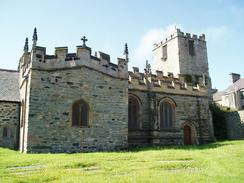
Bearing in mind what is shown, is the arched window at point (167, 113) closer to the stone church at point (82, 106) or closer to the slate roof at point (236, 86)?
the stone church at point (82, 106)

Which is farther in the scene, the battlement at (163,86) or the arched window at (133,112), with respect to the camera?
the battlement at (163,86)

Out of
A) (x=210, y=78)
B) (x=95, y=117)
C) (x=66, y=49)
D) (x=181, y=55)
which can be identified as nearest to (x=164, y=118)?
(x=95, y=117)

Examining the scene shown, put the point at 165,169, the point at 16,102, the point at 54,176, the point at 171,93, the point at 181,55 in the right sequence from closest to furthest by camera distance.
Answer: the point at 54,176
the point at 165,169
the point at 16,102
the point at 171,93
the point at 181,55

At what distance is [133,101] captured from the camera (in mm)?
21812

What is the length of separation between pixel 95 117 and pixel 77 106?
54.3 inches

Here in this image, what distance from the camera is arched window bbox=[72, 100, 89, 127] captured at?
657 inches

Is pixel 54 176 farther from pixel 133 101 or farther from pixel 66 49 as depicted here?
pixel 133 101

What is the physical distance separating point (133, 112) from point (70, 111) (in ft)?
22.1

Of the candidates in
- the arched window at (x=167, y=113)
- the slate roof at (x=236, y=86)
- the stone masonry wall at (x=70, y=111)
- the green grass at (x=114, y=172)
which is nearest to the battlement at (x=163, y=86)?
the arched window at (x=167, y=113)

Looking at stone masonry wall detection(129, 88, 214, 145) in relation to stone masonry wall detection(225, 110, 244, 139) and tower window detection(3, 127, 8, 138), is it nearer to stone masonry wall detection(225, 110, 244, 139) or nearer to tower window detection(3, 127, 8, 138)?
stone masonry wall detection(225, 110, 244, 139)

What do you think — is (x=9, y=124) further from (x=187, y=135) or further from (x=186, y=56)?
(x=186, y=56)

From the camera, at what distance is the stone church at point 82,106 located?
1581 centimetres

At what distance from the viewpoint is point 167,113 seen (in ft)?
74.9

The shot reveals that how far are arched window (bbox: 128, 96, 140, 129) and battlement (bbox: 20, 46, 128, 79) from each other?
3.42 m
